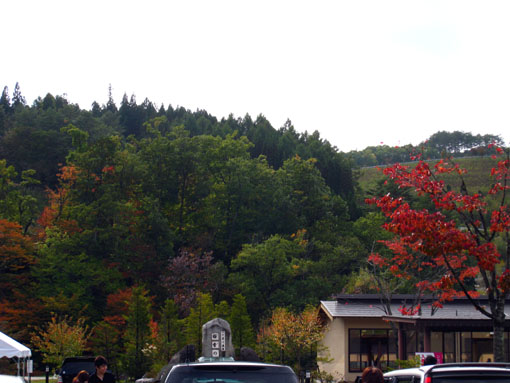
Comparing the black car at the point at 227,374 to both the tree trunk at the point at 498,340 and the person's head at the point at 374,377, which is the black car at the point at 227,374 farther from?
the tree trunk at the point at 498,340

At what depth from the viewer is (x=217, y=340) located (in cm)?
3609

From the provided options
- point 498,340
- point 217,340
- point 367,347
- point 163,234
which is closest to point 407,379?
point 498,340

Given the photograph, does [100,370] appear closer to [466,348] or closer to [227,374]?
[227,374]

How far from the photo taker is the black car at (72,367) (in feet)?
71.6

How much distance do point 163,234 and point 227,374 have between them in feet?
207

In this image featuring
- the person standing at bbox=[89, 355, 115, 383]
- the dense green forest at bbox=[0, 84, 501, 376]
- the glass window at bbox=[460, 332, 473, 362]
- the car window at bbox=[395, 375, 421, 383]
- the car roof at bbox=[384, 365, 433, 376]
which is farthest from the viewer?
the dense green forest at bbox=[0, 84, 501, 376]

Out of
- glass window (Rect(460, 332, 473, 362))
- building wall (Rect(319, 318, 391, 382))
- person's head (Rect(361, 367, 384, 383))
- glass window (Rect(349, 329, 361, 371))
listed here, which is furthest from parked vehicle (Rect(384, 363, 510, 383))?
glass window (Rect(349, 329, 361, 371))

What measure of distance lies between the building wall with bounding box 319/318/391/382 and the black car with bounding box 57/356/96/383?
65.5 ft

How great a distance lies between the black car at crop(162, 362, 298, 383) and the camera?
7.05 meters

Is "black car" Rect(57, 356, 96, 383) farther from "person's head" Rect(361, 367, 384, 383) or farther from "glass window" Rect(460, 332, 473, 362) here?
"glass window" Rect(460, 332, 473, 362)

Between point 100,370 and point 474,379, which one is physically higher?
point 474,379

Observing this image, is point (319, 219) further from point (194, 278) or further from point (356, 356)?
point (356, 356)

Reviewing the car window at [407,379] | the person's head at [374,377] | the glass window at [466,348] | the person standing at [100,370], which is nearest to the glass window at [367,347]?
the glass window at [466,348]

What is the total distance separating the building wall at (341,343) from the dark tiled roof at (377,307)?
2.29ft
